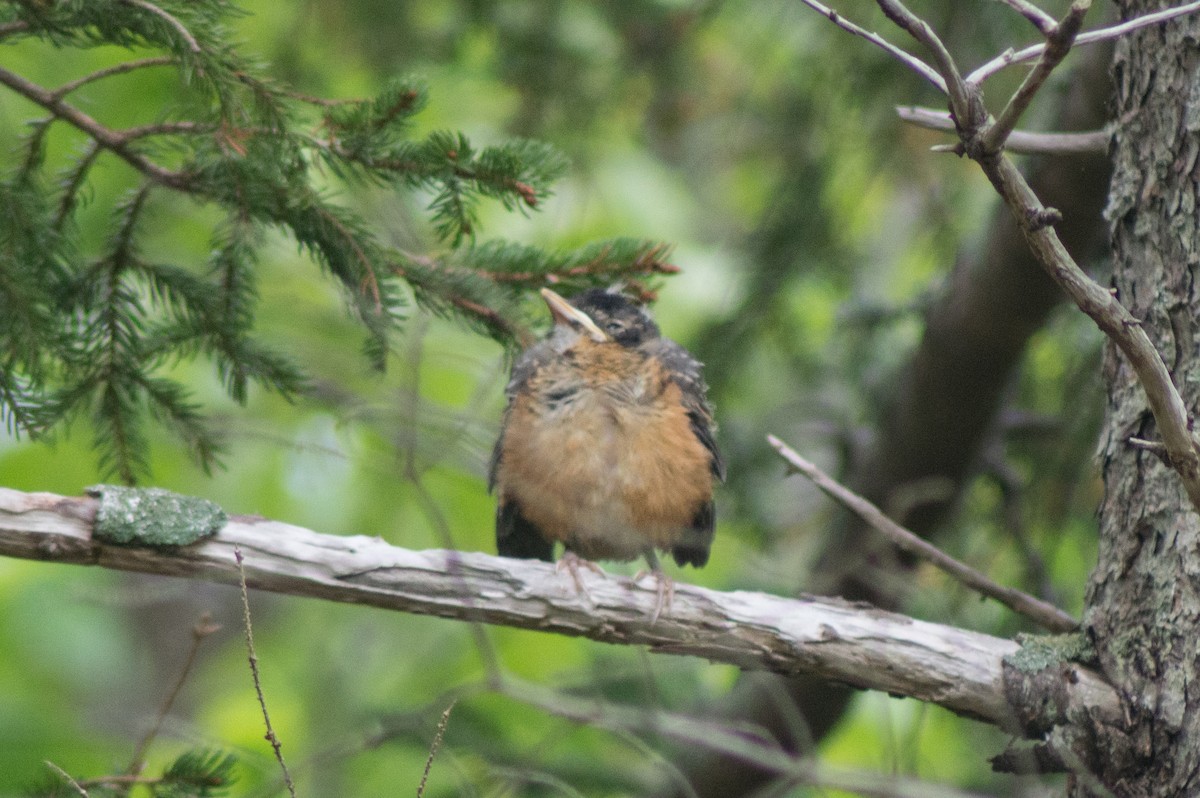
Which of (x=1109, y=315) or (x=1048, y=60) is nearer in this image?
(x=1048, y=60)

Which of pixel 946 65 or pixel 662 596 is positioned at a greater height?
pixel 946 65

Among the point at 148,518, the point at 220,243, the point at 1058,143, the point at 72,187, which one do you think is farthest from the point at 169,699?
the point at 1058,143

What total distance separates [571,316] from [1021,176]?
167 cm

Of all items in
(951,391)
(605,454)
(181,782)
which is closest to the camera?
(181,782)

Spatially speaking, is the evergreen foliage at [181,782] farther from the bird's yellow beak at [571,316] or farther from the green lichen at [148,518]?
the bird's yellow beak at [571,316]

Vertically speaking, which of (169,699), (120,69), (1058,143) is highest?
(1058,143)

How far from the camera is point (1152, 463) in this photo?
2713 millimetres

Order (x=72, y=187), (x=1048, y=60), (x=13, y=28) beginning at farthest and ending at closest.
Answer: (x=72, y=187)
(x=13, y=28)
(x=1048, y=60)

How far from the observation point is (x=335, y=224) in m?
2.83

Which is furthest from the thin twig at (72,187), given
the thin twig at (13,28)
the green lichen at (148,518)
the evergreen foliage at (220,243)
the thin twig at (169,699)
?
the thin twig at (169,699)

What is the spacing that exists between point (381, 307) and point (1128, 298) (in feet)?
5.77

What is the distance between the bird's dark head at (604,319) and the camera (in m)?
3.61

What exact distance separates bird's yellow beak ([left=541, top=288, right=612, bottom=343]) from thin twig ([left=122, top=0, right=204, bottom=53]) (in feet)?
3.86

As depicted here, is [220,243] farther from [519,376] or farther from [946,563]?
[946,563]
